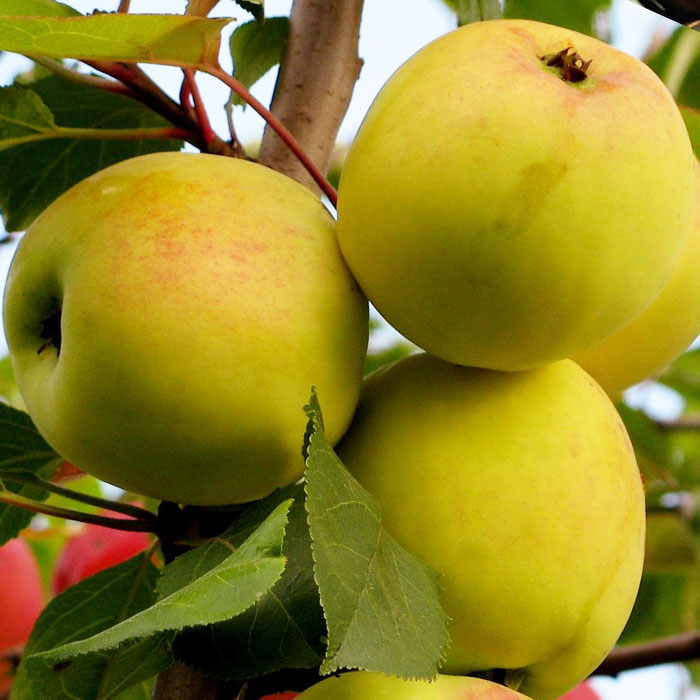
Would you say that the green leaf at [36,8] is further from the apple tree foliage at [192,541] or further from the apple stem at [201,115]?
the apple stem at [201,115]

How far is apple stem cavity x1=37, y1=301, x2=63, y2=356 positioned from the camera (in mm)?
678

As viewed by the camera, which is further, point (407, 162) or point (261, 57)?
point (261, 57)

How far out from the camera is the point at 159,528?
709mm

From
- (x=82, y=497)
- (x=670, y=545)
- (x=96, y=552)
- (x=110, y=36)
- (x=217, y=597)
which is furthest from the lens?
(x=670, y=545)

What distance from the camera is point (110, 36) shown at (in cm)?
62

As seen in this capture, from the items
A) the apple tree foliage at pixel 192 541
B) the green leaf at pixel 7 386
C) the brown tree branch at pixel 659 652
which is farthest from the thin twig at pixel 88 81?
the green leaf at pixel 7 386

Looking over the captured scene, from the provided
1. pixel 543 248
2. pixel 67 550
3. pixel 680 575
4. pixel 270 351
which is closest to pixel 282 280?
pixel 270 351

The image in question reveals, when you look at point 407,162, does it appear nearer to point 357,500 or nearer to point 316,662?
point 357,500

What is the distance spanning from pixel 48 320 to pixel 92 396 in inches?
4.3

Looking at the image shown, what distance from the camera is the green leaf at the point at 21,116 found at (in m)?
0.75

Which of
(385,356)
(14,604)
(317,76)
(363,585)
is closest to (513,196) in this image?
(363,585)

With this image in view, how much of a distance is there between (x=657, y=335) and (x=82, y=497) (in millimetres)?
429

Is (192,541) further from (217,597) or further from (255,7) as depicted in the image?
(255,7)

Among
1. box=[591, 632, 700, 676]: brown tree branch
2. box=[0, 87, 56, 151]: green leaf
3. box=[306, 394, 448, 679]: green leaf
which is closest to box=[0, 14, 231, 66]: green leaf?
box=[0, 87, 56, 151]: green leaf
